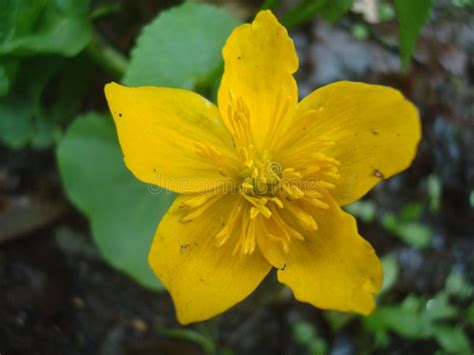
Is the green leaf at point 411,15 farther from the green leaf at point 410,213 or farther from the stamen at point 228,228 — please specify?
the green leaf at point 410,213

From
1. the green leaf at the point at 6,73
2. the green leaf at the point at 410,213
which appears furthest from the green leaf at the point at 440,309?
the green leaf at the point at 6,73

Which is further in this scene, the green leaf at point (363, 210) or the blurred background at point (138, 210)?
the green leaf at point (363, 210)

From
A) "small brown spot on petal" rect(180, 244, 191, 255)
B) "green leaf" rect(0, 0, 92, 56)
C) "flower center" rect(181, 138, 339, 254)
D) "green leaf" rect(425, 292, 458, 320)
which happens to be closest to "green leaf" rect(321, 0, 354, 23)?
"flower center" rect(181, 138, 339, 254)

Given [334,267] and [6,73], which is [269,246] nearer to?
[334,267]

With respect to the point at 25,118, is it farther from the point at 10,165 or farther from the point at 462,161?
the point at 462,161

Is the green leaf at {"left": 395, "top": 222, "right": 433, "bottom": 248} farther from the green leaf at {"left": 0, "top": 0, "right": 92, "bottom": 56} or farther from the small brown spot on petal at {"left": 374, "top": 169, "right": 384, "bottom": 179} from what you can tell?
the green leaf at {"left": 0, "top": 0, "right": 92, "bottom": 56}

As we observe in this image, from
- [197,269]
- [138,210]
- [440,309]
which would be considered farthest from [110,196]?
[440,309]
